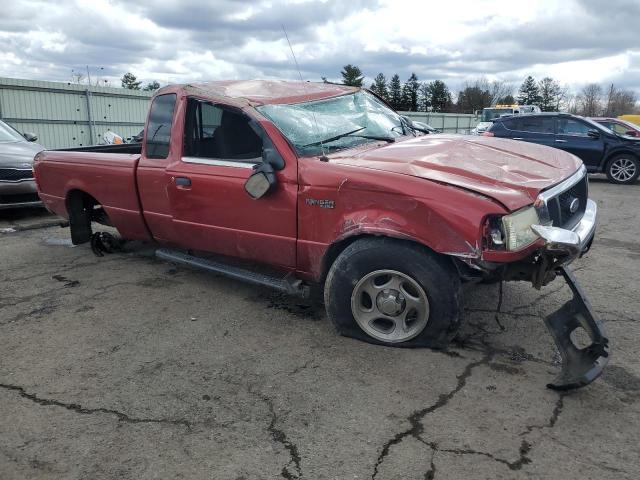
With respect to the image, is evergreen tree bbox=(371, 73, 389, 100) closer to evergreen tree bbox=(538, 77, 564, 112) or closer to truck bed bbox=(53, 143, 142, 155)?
evergreen tree bbox=(538, 77, 564, 112)

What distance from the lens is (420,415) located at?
9.21 ft

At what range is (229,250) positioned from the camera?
432 centimetres

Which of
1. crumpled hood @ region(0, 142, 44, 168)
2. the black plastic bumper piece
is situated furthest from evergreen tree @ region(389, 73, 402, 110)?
the black plastic bumper piece

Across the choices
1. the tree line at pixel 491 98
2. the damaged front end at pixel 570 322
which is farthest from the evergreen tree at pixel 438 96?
the damaged front end at pixel 570 322

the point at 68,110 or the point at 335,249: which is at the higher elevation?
the point at 68,110

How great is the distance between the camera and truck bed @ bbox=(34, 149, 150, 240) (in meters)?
4.93

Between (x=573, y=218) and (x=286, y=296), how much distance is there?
2.41m

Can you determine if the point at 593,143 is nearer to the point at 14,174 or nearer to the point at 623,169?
the point at 623,169

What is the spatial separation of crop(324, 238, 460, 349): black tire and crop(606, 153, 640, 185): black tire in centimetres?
1161

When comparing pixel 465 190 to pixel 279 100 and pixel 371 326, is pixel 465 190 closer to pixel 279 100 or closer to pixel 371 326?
pixel 371 326

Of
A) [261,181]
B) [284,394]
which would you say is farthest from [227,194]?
[284,394]

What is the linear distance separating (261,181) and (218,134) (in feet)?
3.00

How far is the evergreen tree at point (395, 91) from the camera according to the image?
62.9 meters

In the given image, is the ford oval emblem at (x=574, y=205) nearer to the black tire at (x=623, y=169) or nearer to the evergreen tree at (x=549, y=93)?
the black tire at (x=623, y=169)
